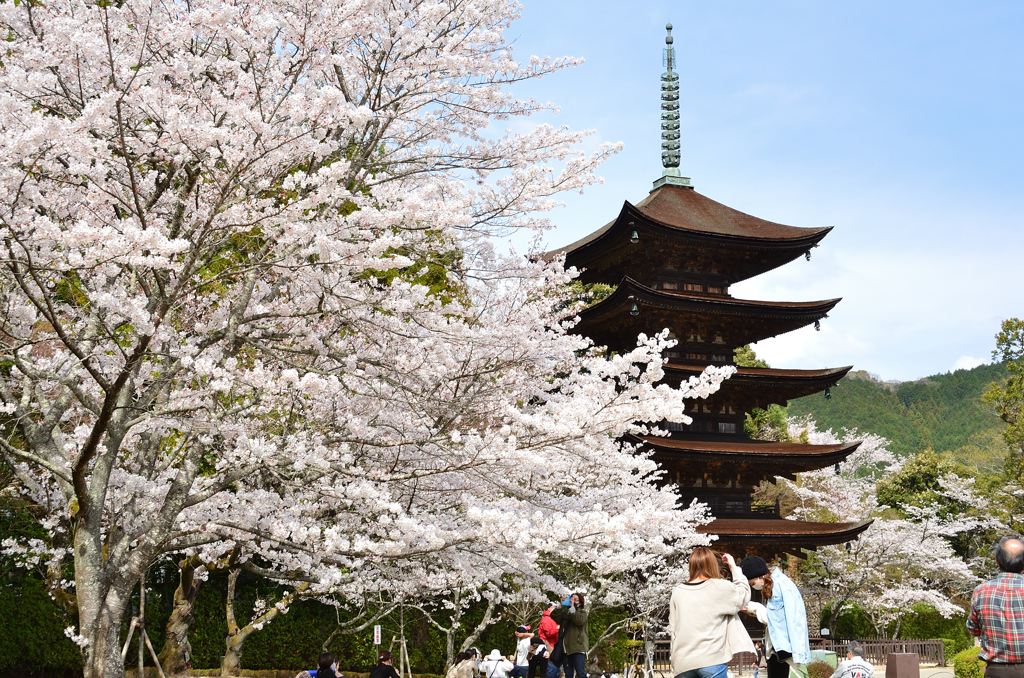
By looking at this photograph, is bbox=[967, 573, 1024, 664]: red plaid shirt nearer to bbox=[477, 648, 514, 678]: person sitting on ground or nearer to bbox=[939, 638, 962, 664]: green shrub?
bbox=[477, 648, 514, 678]: person sitting on ground

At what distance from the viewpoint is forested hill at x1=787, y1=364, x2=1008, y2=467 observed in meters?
75.9

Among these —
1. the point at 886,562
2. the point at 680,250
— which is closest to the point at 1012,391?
the point at 886,562

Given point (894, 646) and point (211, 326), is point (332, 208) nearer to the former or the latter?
point (211, 326)

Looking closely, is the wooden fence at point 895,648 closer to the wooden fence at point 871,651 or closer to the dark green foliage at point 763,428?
the wooden fence at point 871,651

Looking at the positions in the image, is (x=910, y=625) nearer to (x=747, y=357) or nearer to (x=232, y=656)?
(x=747, y=357)

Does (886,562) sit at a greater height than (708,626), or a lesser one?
lesser

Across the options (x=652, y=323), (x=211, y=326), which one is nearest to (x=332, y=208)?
(x=211, y=326)

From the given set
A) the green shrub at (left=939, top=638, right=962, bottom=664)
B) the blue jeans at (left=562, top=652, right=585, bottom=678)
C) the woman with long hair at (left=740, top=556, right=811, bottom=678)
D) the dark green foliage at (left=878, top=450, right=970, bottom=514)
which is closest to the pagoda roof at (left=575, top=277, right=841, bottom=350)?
the blue jeans at (left=562, top=652, right=585, bottom=678)

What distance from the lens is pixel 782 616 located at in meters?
5.10

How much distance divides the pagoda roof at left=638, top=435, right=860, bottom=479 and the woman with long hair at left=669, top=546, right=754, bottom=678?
13.8 metres

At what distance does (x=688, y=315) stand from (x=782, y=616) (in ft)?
A: 51.2

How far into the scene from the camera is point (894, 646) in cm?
2527

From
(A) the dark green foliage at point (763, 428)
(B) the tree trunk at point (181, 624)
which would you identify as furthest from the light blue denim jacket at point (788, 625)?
(A) the dark green foliage at point (763, 428)

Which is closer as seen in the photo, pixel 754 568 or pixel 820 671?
pixel 754 568
